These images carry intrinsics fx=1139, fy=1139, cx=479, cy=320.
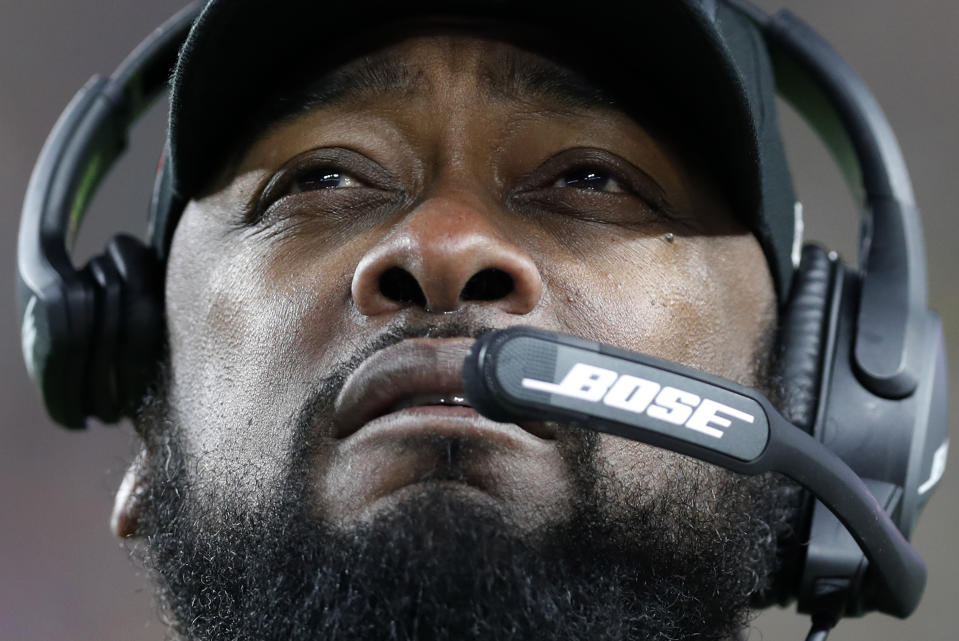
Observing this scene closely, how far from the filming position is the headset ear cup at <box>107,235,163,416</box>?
1.24 meters

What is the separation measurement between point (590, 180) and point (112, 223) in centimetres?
179

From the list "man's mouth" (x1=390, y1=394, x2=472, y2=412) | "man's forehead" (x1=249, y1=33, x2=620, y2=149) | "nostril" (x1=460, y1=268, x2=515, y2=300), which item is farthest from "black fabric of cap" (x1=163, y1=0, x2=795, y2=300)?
"man's mouth" (x1=390, y1=394, x2=472, y2=412)

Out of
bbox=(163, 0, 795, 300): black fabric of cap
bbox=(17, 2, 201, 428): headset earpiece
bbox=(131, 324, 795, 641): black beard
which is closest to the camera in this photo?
bbox=(131, 324, 795, 641): black beard

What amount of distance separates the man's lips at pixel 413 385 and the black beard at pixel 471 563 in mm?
37

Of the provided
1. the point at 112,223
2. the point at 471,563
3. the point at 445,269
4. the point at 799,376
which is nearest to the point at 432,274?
the point at 445,269

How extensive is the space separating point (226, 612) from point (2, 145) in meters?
1.94

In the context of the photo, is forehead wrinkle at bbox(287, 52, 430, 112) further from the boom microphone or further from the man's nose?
the boom microphone

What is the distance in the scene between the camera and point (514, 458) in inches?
36.9

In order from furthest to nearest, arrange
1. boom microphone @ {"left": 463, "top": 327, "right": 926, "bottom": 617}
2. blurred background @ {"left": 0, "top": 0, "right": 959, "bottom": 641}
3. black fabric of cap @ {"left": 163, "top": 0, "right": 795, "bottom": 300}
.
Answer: blurred background @ {"left": 0, "top": 0, "right": 959, "bottom": 641} < black fabric of cap @ {"left": 163, "top": 0, "right": 795, "bottom": 300} < boom microphone @ {"left": 463, "top": 327, "right": 926, "bottom": 617}

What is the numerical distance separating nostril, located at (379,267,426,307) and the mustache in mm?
28

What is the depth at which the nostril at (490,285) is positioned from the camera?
99 centimetres

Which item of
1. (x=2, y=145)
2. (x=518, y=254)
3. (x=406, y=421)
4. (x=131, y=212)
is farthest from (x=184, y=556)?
(x=2, y=145)

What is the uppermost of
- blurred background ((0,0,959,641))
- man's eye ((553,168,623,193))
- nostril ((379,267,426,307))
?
man's eye ((553,168,623,193))

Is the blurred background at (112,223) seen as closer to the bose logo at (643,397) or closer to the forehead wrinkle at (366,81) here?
the forehead wrinkle at (366,81)
